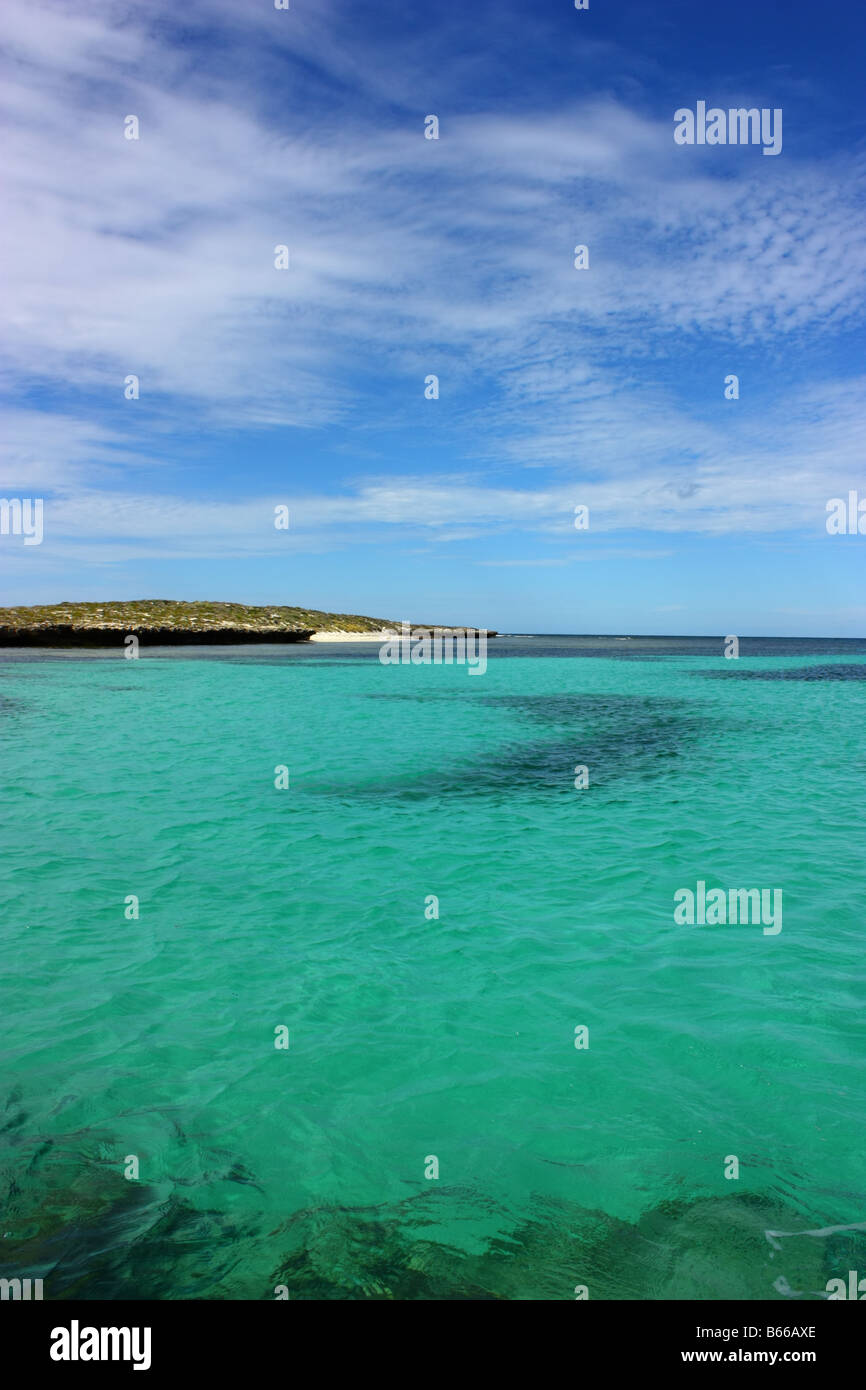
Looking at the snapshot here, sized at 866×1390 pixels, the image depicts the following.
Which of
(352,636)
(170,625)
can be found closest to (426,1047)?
(170,625)

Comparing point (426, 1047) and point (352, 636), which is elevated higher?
point (352, 636)

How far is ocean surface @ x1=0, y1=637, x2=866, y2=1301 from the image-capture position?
487 centimetres

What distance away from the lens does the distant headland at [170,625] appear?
108 m

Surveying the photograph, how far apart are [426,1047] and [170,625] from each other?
122m

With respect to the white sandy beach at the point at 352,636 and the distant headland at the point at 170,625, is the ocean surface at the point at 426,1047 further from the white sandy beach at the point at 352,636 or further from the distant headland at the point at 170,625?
the white sandy beach at the point at 352,636

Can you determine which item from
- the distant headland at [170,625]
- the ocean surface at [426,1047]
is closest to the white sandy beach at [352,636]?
the distant headland at [170,625]

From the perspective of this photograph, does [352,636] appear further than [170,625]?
Yes

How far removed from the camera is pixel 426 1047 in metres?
7.41

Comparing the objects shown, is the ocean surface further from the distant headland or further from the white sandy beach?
the white sandy beach

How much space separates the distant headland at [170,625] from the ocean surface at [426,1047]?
101 m

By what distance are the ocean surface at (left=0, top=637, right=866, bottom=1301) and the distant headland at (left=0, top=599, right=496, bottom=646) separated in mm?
100505

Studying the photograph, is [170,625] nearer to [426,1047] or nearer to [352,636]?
[352,636]

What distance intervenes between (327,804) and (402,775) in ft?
12.8

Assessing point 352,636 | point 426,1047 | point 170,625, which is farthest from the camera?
point 352,636
